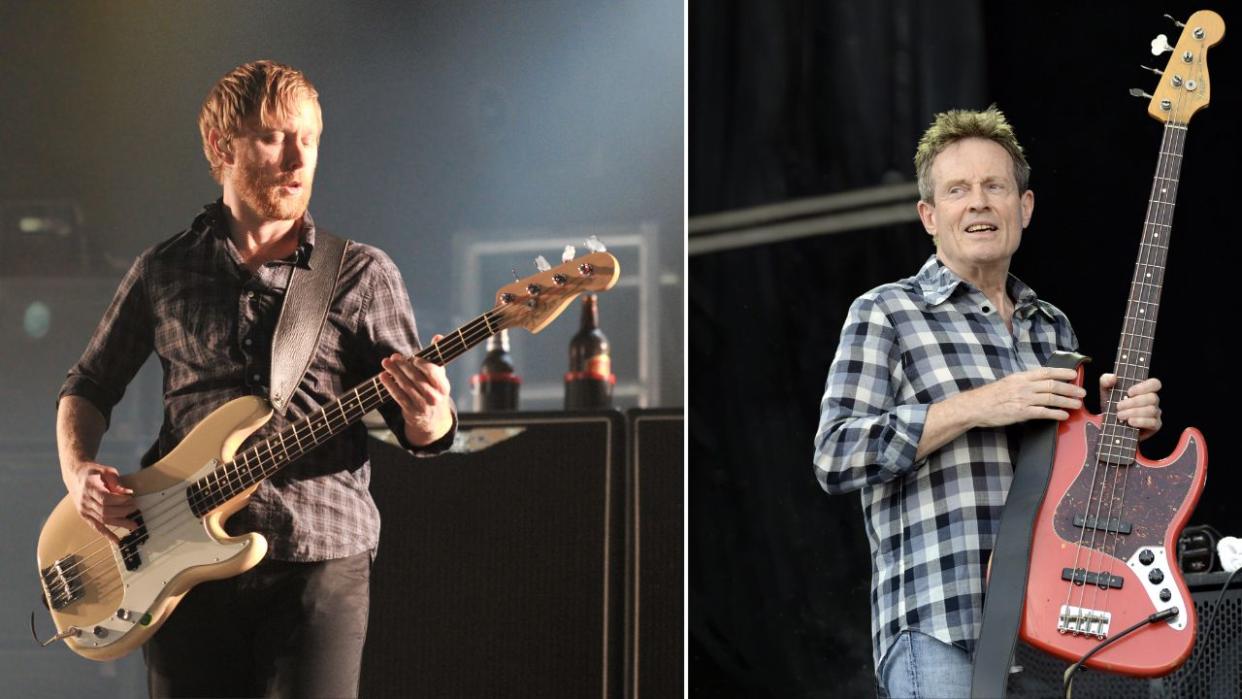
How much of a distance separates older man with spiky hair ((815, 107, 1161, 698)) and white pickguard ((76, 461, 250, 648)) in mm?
1313

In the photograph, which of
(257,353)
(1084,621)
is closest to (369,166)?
(257,353)

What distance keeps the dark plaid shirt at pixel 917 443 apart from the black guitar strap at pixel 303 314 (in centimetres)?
115

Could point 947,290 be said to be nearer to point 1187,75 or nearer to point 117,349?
point 1187,75

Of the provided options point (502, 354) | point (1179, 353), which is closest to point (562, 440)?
point (502, 354)

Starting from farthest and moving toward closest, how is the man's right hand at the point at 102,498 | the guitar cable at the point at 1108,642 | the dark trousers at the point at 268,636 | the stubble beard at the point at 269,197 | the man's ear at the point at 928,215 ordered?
the stubble beard at the point at 269,197, the man's right hand at the point at 102,498, the dark trousers at the point at 268,636, the man's ear at the point at 928,215, the guitar cable at the point at 1108,642

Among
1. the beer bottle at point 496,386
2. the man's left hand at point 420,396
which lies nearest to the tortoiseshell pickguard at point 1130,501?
the beer bottle at point 496,386

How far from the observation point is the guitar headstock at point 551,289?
292cm

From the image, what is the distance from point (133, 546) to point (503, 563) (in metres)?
0.77

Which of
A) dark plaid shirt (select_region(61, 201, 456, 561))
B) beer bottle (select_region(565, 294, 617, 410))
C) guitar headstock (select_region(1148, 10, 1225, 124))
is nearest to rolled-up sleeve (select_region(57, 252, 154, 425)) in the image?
dark plaid shirt (select_region(61, 201, 456, 561))

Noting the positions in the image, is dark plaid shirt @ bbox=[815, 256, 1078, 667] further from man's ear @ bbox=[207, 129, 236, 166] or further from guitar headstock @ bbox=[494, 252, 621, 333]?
man's ear @ bbox=[207, 129, 236, 166]

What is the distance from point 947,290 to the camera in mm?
2359

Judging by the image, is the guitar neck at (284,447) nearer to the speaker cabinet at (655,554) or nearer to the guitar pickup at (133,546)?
the guitar pickup at (133,546)

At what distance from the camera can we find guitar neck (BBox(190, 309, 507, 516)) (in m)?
2.79

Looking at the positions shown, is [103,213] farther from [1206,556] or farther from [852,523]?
[1206,556]
